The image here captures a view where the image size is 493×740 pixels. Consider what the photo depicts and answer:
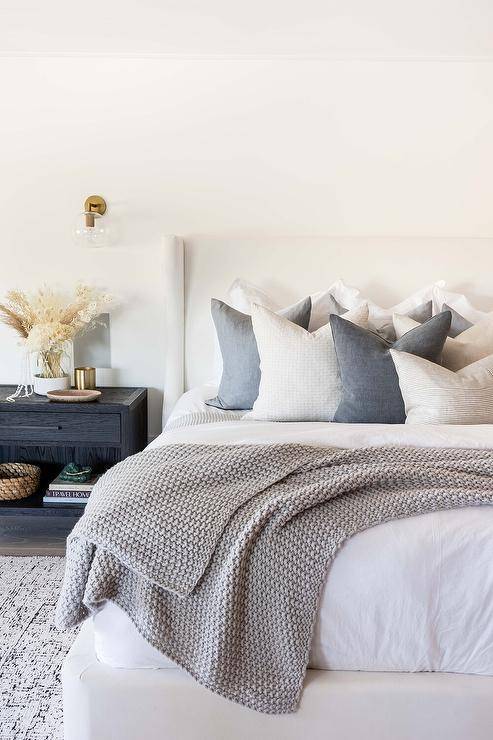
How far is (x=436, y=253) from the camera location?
3.31 m

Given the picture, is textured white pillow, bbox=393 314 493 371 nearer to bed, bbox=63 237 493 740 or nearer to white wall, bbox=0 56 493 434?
white wall, bbox=0 56 493 434

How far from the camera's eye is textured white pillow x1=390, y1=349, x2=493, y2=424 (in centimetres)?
227

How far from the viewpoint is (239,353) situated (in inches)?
112

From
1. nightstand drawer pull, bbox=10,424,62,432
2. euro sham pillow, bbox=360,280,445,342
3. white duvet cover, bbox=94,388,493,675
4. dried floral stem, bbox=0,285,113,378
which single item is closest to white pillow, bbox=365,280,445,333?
euro sham pillow, bbox=360,280,445,342

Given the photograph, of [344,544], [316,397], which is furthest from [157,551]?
[316,397]

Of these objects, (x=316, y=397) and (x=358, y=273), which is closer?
(x=316, y=397)

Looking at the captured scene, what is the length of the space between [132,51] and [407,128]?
4.37 feet

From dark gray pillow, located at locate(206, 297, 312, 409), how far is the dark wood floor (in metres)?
0.93

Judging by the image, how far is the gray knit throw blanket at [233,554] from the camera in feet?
4.83

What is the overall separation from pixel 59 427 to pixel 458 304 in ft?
6.04

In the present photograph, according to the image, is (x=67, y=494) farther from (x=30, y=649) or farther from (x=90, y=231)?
(x=90, y=231)

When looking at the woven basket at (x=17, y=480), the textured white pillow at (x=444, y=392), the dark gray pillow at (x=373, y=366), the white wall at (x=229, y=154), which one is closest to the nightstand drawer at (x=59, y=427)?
the woven basket at (x=17, y=480)

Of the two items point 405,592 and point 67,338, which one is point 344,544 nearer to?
point 405,592

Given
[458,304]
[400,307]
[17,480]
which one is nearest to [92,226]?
[17,480]
